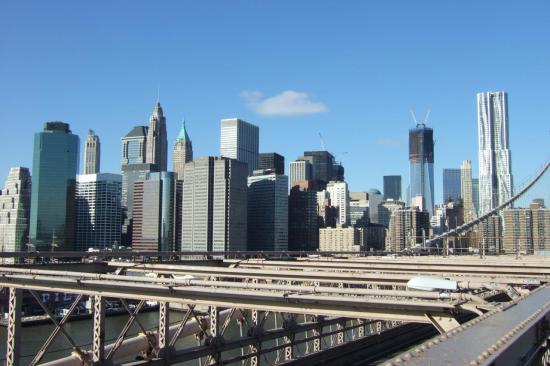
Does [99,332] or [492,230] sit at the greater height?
[492,230]

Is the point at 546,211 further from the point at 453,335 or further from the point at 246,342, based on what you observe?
the point at 453,335

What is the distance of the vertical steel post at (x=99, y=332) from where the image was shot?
1642 cm

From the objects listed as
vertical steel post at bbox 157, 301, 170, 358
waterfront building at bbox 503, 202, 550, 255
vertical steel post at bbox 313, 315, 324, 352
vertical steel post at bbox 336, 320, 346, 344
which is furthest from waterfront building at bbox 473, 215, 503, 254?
vertical steel post at bbox 157, 301, 170, 358

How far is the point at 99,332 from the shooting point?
16.4m

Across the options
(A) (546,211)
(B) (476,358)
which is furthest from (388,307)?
(A) (546,211)

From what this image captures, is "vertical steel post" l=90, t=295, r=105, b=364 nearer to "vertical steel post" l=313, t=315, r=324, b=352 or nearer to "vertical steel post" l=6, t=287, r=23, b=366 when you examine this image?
"vertical steel post" l=6, t=287, r=23, b=366

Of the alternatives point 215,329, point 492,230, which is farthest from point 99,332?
point 492,230

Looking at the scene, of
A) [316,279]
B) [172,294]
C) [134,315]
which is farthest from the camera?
[316,279]

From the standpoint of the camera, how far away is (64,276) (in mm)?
18516

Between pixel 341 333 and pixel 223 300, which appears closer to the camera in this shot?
pixel 223 300

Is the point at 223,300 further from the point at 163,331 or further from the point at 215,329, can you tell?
the point at 215,329

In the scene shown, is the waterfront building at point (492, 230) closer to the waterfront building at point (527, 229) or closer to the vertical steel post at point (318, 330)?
the waterfront building at point (527, 229)

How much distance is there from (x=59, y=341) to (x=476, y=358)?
53632mm

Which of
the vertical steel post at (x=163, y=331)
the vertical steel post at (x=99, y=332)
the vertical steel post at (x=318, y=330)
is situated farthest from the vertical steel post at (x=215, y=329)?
the vertical steel post at (x=318, y=330)
